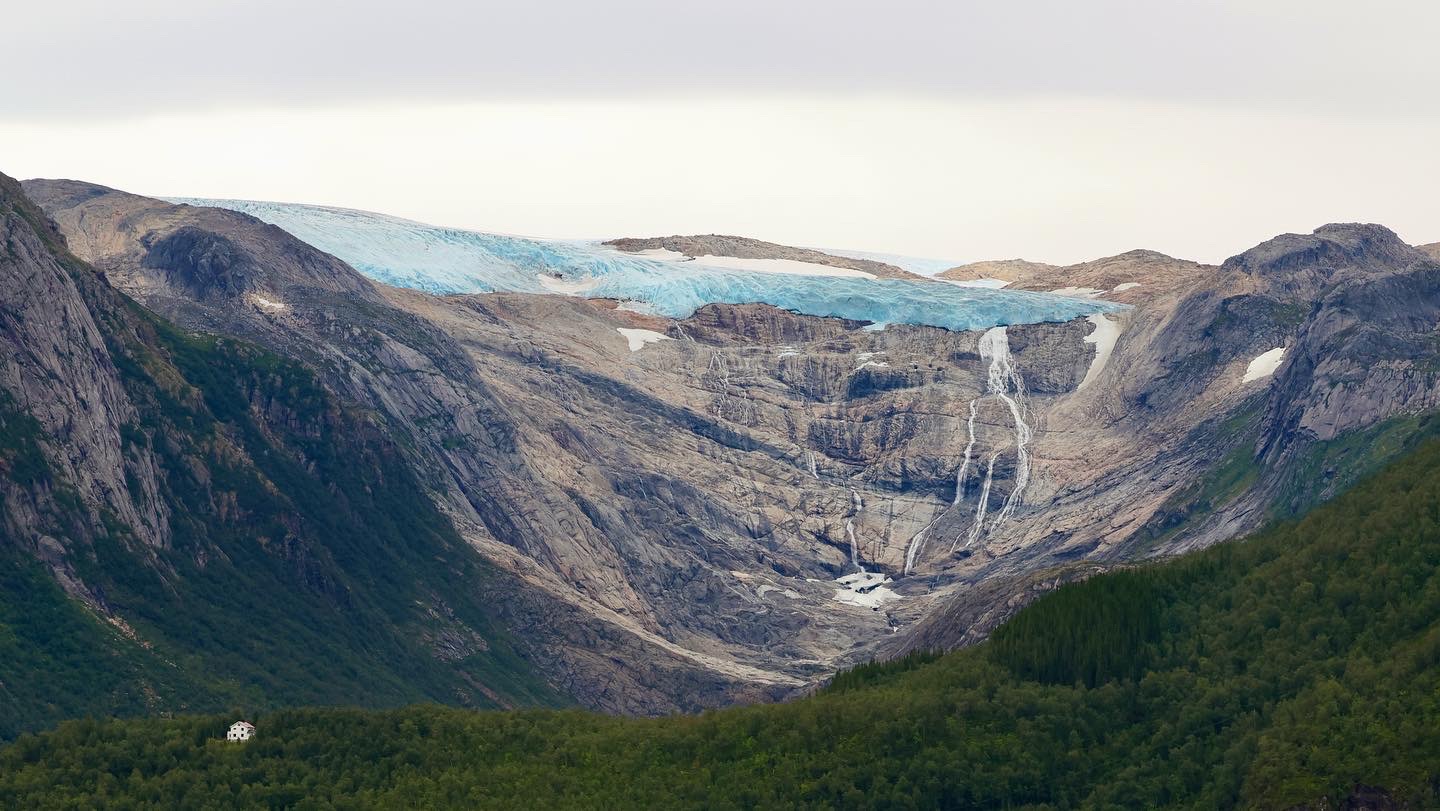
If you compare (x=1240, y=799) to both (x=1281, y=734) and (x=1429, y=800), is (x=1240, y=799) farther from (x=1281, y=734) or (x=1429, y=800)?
(x=1429, y=800)

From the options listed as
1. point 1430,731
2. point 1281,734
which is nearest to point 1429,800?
point 1430,731

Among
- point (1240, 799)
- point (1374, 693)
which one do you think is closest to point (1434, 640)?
point (1374, 693)

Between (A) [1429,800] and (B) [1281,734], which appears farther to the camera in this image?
(B) [1281,734]

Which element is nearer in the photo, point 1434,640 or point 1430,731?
point 1430,731

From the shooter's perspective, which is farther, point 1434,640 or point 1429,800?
point 1434,640

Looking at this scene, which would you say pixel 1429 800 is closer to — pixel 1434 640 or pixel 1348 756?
pixel 1348 756

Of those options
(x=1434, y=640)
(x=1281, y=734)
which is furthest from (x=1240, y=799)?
(x=1434, y=640)
